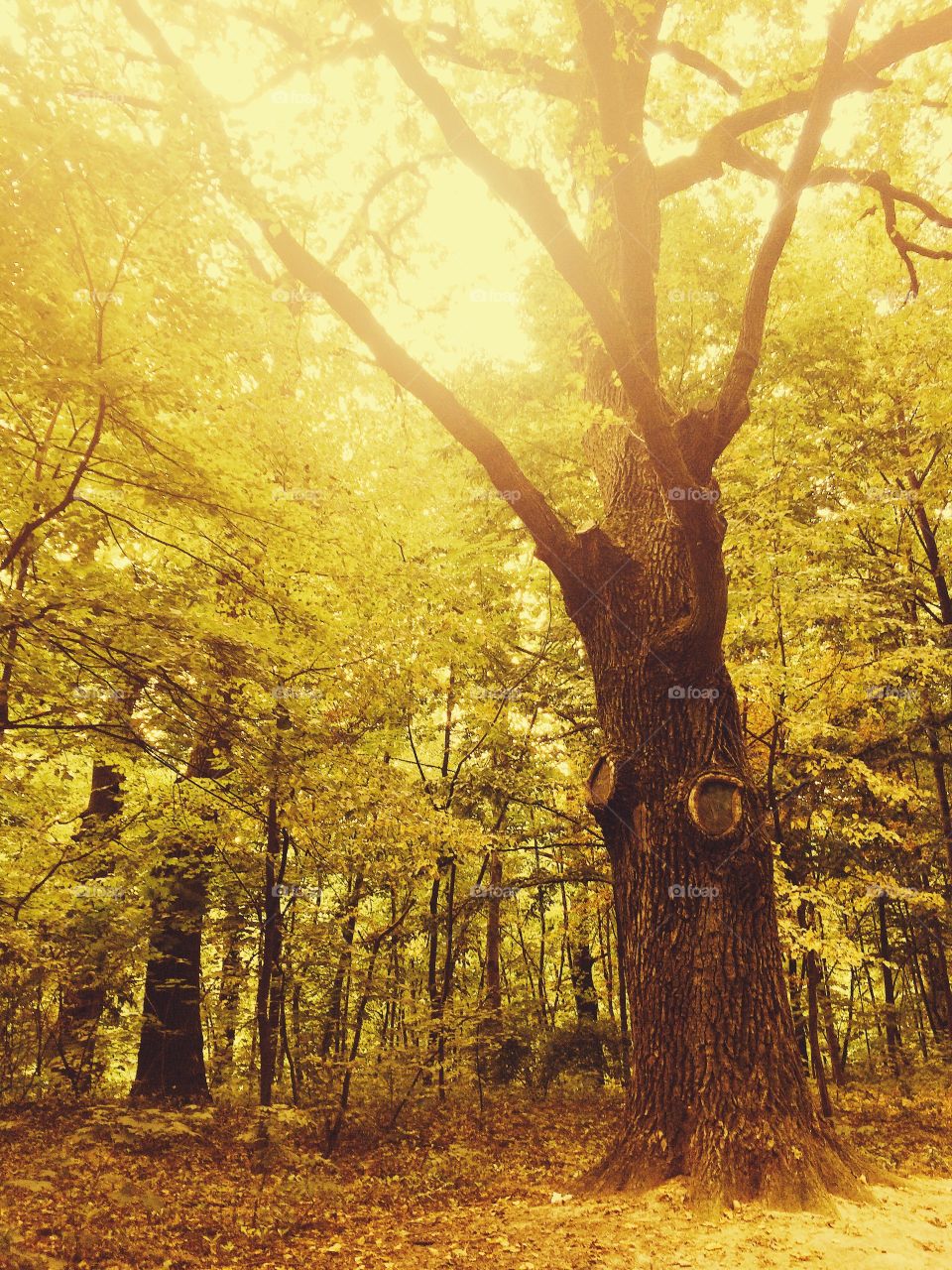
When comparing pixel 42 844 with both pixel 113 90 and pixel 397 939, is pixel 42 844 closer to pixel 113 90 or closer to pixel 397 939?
pixel 397 939

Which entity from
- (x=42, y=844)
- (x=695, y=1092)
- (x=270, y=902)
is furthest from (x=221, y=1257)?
(x=42, y=844)

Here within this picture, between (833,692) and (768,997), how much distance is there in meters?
4.50

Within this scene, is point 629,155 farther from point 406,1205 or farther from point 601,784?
point 406,1205

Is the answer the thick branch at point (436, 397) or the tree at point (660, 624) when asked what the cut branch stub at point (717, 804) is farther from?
the thick branch at point (436, 397)

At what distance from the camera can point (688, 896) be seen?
4.44 meters

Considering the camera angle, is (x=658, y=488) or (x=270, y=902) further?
(x=270, y=902)

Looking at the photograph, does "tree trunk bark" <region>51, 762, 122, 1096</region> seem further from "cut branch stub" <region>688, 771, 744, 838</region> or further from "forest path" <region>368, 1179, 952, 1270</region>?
"cut branch stub" <region>688, 771, 744, 838</region>

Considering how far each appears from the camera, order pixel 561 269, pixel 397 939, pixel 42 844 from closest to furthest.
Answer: pixel 561 269, pixel 42 844, pixel 397 939

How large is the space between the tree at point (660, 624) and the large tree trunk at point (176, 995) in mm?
5829

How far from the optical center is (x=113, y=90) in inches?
141

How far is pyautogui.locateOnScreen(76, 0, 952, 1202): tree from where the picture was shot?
12.9ft

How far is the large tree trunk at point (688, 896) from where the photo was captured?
4.03m

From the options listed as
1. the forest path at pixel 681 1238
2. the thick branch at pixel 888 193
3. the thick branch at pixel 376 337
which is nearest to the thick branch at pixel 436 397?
the thick branch at pixel 376 337

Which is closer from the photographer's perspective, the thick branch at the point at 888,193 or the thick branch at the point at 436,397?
the thick branch at the point at 436,397
